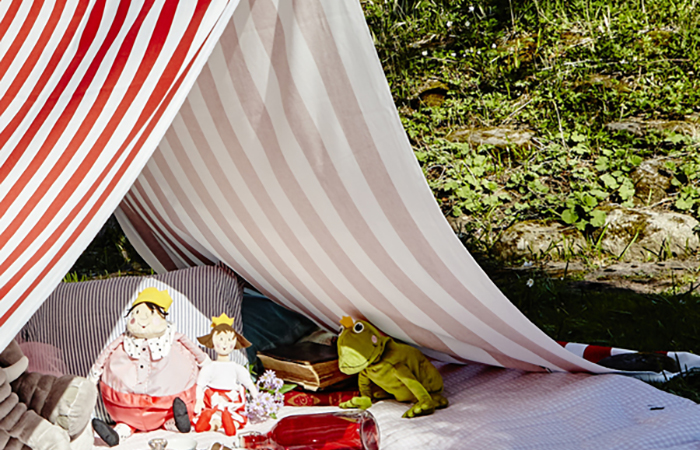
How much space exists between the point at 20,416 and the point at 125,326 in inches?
22.6

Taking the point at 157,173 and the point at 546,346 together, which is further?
the point at 157,173

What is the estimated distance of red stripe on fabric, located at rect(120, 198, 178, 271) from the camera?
293cm

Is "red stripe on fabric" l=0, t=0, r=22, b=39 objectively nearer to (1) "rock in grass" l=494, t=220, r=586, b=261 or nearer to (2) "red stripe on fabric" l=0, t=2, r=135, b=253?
(2) "red stripe on fabric" l=0, t=2, r=135, b=253

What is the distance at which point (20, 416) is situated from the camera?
1659mm

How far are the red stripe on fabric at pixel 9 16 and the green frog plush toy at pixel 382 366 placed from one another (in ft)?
4.37

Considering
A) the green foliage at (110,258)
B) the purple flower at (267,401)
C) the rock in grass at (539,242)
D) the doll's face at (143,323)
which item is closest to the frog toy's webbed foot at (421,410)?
the purple flower at (267,401)

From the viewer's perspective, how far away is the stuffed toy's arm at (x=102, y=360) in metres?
2.04

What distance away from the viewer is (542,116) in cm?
487

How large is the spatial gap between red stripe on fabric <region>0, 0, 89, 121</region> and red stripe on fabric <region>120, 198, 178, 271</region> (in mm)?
1579

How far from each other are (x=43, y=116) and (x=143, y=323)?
0.87m

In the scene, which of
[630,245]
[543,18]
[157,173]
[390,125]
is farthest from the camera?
[543,18]

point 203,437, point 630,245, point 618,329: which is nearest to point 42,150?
point 203,437

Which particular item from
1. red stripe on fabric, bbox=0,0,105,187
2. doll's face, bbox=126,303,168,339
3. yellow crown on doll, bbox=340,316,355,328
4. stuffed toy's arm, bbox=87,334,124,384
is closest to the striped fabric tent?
red stripe on fabric, bbox=0,0,105,187

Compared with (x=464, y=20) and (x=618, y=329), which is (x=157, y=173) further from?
(x=464, y=20)
